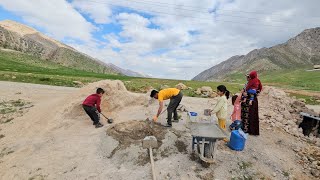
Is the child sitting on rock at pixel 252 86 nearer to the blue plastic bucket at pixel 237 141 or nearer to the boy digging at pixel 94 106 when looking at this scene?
the blue plastic bucket at pixel 237 141

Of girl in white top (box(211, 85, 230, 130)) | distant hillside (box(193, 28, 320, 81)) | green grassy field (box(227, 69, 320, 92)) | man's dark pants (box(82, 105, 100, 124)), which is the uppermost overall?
distant hillside (box(193, 28, 320, 81))

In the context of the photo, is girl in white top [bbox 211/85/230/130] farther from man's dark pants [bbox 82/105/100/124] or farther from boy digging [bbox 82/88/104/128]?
man's dark pants [bbox 82/105/100/124]

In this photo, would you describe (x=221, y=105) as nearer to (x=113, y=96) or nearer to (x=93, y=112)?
(x=93, y=112)

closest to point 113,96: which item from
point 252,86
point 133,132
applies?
point 133,132

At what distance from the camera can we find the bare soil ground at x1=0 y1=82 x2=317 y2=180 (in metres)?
8.48

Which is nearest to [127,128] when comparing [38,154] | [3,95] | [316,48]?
[38,154]

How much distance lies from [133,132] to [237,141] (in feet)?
12.8

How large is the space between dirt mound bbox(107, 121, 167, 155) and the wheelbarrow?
1604mm

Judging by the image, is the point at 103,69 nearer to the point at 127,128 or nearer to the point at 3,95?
the point at 3,95

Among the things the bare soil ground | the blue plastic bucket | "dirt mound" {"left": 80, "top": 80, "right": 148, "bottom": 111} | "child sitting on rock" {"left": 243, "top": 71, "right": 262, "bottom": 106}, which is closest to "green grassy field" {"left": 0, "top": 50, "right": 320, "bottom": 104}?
"dirt mound" {"left": 80, "top": 80, "right": 148, "bottom": 111}

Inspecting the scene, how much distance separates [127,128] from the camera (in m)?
11.0

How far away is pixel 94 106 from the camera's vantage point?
1170 centimetres

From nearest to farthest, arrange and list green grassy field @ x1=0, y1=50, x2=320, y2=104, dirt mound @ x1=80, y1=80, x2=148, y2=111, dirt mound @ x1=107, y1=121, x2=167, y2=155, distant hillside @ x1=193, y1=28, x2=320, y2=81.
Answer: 1. dirt mound @ x1=107, y1=121, x2=167, y2=155
2. dirt mound @ x1=80, y1=80, x2=148, y2=111
3. green grassy field @ x1=0, y1=50, x2=320, y2=104
4. distant hillside @ x1=193, y1=28, x2=320, y2=81

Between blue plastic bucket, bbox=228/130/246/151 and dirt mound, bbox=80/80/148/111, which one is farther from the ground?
dirt mound, bbox=80/80/148/111
